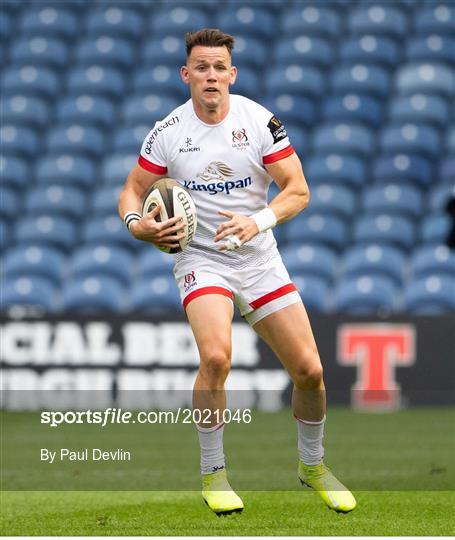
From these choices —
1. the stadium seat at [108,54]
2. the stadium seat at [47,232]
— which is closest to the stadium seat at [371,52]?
the stadium seat at [108,54]

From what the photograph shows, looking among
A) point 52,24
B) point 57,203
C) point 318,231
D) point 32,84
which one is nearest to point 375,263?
point 318,231

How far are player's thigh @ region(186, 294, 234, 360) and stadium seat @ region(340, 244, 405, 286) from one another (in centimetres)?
790

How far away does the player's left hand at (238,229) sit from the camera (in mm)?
5824

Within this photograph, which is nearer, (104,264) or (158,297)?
(158,297)

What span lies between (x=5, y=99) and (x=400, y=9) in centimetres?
530

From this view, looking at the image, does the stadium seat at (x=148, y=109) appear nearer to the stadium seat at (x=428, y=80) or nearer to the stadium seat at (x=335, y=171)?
the stadium seat at (x=335, y=171)

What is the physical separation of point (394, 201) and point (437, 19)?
10.5ft

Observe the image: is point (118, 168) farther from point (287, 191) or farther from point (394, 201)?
point (287, 191)

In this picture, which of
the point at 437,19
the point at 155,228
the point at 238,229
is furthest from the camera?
the point at 437,19

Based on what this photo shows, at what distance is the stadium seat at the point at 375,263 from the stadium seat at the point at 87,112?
4.12 metres

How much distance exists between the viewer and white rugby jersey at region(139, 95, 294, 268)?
6.20 metres

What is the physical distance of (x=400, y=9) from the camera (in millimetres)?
16750

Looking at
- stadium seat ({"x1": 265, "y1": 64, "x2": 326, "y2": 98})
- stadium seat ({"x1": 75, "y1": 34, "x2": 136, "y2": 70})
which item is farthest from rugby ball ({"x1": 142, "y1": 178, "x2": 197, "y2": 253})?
stadium seat ({"x1": 75, "y1": 34, "x2": 136, "y2": 70})

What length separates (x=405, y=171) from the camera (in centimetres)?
1492
